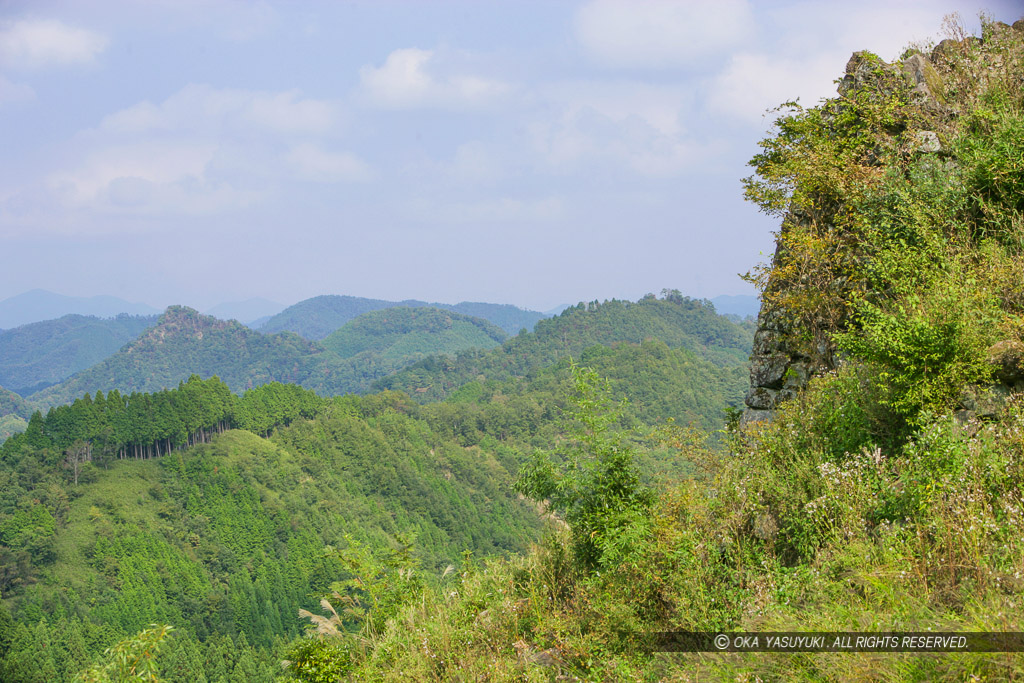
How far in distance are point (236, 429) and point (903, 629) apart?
79.4 metres

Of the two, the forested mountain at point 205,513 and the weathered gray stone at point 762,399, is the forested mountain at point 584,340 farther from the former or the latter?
the weathered gray stone at point 762,399

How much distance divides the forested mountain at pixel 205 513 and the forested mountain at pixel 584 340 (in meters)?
65.9

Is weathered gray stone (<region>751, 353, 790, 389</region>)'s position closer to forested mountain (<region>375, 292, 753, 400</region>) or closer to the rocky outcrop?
the rocky outcrop

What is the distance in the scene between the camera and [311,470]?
241 feet

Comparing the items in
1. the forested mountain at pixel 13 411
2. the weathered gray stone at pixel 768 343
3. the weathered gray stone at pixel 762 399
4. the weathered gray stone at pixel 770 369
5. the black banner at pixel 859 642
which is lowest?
the forested mountain at pixel 13 411

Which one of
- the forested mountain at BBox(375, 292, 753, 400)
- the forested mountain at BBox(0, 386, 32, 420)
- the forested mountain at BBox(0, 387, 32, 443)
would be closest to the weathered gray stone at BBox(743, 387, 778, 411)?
the forested mountain at BBox(375, 292, 753, 400)

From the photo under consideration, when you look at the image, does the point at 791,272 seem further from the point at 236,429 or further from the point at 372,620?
the point at 236,429

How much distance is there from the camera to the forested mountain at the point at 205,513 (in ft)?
148

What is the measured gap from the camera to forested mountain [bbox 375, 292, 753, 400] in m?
154

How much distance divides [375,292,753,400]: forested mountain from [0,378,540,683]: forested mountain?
65908 millimetres

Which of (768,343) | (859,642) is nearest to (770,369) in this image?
(768,343)

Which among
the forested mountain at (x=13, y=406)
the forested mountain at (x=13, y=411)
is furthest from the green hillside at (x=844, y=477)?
the forested mountain at (x=13, y=406)

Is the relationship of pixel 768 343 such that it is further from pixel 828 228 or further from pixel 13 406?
pixel 13 406

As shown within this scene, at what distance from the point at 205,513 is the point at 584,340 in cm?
10906
